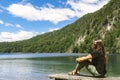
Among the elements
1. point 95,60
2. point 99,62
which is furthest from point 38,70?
point 99,62

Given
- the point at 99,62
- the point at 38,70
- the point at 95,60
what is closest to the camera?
the point at 99,62

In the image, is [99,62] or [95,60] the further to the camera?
[95,60]

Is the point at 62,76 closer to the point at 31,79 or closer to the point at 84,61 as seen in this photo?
the point at 84,61

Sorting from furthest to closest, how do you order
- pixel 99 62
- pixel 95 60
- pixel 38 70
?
pixel 38 70, pixel 95 60, pixel 99 62

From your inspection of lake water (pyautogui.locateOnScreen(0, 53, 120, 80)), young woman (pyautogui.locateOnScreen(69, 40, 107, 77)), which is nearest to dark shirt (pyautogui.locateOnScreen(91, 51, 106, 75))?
young woman (pyautogui.locateOnScreen(69, 40, 107, 77))

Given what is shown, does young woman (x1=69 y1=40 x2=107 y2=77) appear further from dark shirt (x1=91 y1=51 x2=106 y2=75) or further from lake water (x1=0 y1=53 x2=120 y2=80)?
lake water (x1=0 y1=53 x2=120 y2=80)

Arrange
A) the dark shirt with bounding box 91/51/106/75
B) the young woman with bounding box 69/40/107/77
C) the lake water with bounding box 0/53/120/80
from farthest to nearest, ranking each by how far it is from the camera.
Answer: the lake water with bounding box 0/53/120/80 → the dark shirt with bounding box 91/51/106/75 → the young woman with bounding box 69/40/107/77

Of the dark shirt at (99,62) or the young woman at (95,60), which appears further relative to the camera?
the dark shirt at (99,62)

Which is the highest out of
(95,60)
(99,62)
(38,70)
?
(95,60)

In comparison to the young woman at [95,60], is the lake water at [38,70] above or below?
below

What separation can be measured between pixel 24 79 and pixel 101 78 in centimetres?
3072

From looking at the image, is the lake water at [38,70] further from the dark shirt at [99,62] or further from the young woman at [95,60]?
the dark shirt at [99,62]

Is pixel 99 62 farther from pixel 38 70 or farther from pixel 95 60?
pixel 38 70

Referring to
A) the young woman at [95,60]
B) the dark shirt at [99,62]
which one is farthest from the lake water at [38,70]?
the dark shirt at [99,62]
